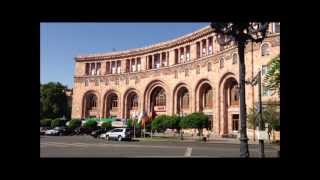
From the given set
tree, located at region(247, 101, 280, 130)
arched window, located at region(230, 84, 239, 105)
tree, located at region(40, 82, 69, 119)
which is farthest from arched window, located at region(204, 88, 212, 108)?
tree, located at region(40, 82, 69, 119)

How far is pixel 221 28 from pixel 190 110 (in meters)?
39.1

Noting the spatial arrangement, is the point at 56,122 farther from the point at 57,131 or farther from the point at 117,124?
the point at 57,131

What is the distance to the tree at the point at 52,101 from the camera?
68.1 metres

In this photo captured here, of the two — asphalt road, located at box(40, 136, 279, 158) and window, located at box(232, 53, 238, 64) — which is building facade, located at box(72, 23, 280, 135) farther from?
asphalt road, located at box(40, 136, 279, 158)

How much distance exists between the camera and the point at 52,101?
69.3 metres

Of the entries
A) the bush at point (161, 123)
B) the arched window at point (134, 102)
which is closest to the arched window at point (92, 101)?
the arched window at point (134, 102)

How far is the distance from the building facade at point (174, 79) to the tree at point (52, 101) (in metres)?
3.71

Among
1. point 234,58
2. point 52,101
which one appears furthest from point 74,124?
point 234,58

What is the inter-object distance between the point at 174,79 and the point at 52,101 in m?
25.2

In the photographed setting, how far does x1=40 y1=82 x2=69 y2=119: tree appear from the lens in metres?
68.1
